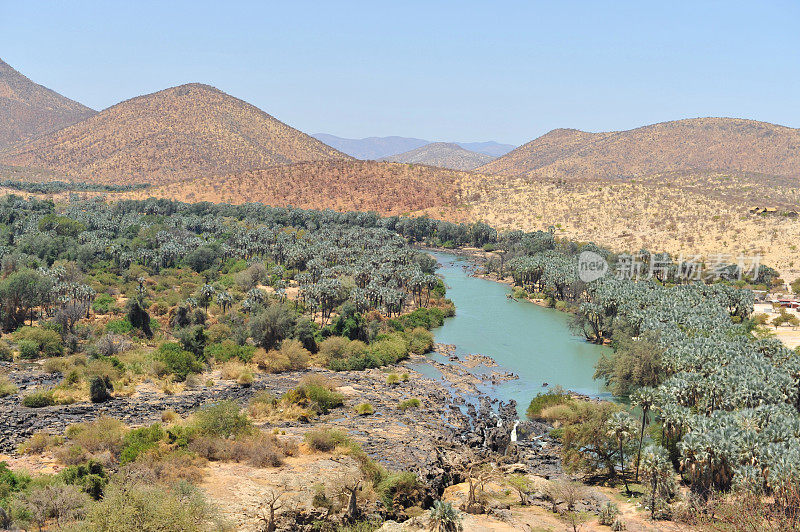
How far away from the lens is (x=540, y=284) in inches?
3538

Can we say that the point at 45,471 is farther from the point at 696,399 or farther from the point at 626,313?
the point at 626,313

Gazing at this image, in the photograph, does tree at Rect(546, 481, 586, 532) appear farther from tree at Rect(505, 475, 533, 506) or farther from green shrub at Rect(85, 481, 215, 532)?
green shrub at Rect(85, 481, 215, 532)

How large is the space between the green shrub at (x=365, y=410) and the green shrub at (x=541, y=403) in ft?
36.2

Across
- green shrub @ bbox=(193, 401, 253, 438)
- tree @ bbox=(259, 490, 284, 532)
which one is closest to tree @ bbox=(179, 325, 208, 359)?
green shrub @ bbox=(193, 401, 253, 438)

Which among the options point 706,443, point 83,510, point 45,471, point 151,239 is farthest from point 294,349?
point 151,239

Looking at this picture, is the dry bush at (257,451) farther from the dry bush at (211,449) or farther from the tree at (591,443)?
the tree at (591,443)

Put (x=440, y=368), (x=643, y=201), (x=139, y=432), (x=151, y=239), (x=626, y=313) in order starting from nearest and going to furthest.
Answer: (x=139, y=432), (x=440, y=368), (x=626, y=313), (x=151, y=239), (x=643, y=201)

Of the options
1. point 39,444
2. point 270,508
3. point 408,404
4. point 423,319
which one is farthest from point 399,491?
point 423,319

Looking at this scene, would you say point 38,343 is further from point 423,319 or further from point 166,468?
point 423,319

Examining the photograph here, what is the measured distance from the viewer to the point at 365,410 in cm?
4403

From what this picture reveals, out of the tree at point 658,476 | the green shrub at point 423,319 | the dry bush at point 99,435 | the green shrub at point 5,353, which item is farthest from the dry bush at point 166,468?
the green shrub at point 423,319

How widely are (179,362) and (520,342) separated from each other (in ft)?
110

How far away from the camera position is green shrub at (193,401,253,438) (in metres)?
36.5

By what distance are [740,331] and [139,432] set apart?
44.6 metres
